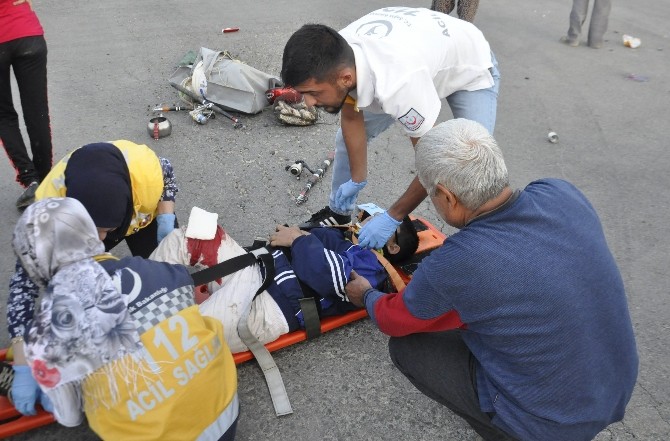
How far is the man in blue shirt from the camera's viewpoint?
148cm

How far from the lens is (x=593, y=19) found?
593 cm

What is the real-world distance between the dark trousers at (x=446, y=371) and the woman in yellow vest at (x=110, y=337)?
2.48 ft

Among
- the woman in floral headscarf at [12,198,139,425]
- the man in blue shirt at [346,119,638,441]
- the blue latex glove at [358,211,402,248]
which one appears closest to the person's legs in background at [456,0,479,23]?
the blue latex glove at [358,211,402,248]

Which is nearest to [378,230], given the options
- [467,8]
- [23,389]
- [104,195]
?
[104,195]

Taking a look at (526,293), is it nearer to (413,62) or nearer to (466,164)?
(466,164)

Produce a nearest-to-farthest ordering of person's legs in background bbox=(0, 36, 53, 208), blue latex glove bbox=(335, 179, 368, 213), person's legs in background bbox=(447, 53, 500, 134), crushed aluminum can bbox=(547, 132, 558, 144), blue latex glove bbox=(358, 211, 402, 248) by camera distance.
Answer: blue latex glove bbox=(358, 211, 402, 248), person's legs in background bbox=(447, 53, 500, 134), blue latex glove bbox=(335, 179, 368, 213), person's legs in background bbox=(0, 36, 53, 208), crushed aluminum can bbox=(547, 132, 558, 144)

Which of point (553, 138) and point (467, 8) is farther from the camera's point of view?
point (467, 8)

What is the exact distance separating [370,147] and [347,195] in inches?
52.5

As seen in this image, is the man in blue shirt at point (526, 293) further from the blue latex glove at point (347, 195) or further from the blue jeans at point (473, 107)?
the blue latex glove at point (347, 195)

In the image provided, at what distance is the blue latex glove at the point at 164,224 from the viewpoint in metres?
2.54

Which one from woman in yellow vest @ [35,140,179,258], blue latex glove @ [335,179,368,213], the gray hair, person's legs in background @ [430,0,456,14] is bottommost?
blue latex glove @ [335,179,368,213]

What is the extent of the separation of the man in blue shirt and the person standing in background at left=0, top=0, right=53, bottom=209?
248 centimetres

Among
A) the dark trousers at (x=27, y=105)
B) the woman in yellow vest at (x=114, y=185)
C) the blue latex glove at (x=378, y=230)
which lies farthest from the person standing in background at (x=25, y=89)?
the blue latex glove at (x=378, y=230)

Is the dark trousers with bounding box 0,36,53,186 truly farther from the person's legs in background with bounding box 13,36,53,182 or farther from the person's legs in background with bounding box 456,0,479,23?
the person's legs in background with bounding box 456,0,479,23
